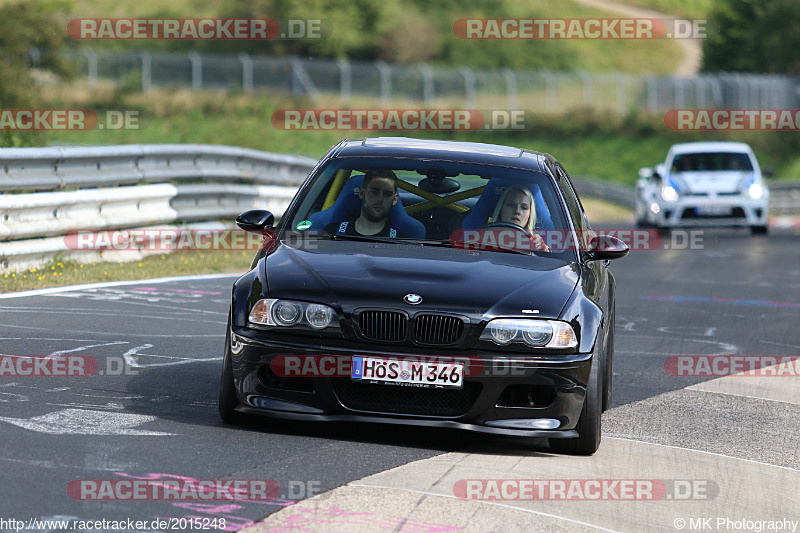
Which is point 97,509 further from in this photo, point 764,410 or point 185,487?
point 764,410

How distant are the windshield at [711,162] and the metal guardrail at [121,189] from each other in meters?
8.70

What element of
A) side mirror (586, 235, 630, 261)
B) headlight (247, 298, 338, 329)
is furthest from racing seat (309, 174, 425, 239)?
headlight (247, 298, 338, 329)

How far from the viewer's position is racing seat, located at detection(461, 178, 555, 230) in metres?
7.64

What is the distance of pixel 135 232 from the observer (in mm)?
14906

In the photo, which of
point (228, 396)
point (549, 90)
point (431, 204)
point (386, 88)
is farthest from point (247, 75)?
point (228, 396)

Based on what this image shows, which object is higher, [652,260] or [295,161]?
[295,161]

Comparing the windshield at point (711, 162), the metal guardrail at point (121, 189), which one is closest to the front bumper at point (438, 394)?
the metal guardrail at point (121, 189)

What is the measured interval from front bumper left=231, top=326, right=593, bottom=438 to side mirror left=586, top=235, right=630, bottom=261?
120 centimetres

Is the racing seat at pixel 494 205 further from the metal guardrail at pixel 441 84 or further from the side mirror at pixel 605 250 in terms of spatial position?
the metal guardrail at pixel 441 84

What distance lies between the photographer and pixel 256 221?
7785 mm

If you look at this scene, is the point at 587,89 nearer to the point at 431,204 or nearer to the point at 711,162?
the point at 711,162

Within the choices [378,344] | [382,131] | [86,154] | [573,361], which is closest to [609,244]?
[573,361]

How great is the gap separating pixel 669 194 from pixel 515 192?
60.4 feet

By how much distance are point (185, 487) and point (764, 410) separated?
14.5ft
